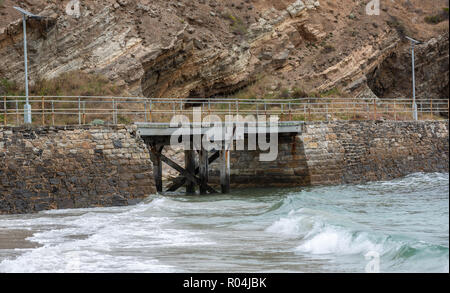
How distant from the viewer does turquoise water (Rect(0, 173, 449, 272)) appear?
459 inches

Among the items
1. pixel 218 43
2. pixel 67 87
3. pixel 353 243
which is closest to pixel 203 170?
pixel 67 87

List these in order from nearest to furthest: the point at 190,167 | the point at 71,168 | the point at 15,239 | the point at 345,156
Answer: the point at 15,239, the point at 71,168, the point at 190,167, the point at 345,156

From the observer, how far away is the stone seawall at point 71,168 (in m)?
20.7

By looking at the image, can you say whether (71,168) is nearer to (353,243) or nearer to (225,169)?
(225,169)

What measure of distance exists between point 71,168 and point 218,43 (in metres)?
20.2

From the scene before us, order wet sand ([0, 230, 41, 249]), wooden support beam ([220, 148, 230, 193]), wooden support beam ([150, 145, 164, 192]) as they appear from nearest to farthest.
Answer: wet sand ([0, 230, 41, 249]), wooden support beam ([220, 148, 230, 193]), wooden support beam ([150, 145, 164, 192])

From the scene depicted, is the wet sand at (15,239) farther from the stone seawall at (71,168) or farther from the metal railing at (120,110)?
the metal railing at (120,110)

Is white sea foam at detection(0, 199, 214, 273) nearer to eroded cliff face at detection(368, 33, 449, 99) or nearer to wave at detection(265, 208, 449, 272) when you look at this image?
wave at detection(265, 208, 449, 272)

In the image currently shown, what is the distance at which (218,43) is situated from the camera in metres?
39.9

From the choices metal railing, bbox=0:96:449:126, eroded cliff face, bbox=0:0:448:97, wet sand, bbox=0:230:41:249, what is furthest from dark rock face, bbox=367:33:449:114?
wet sand, bbox=0:230:41:249

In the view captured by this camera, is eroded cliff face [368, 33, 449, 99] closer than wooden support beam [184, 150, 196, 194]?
No

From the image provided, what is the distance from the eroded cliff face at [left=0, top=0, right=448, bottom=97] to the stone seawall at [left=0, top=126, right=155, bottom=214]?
39.7 ft

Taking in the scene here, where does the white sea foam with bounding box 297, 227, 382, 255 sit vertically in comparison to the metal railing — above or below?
below
